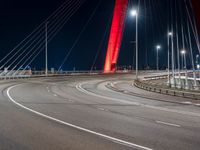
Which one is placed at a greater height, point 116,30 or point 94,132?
point 116,30

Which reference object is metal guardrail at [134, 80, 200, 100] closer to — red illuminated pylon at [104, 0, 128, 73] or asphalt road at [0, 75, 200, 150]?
asphalt road at [0, 75, 200, 150]

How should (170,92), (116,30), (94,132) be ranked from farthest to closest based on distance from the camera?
(116,30), (170,92), (94,132)

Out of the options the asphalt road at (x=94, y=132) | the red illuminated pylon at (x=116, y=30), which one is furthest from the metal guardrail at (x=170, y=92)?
the red illuminated pylon at (x=116, y=30)

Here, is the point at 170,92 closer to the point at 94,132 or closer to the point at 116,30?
the point at 94,132

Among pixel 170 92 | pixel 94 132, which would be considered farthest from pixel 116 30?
pixel 94 132

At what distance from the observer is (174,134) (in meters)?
10.7

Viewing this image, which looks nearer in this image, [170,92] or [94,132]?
[94,132]

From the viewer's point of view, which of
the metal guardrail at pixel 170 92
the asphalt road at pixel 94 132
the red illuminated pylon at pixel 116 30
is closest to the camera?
the asphalt road at pixel 94 132

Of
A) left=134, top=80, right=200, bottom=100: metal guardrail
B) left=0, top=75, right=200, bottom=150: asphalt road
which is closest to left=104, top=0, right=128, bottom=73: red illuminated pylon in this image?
left=134, top=80, right=200, bottom=100: metal guardrail

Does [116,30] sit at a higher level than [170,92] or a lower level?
higher

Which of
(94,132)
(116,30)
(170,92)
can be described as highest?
(116,30)

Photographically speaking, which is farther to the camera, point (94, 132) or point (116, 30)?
point (116, 30)

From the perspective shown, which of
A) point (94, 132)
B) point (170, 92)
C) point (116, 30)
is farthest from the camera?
point (116, 30)

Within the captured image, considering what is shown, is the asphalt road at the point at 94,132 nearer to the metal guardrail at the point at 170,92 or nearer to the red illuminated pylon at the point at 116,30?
the metal guardrail at the point at 170,92
